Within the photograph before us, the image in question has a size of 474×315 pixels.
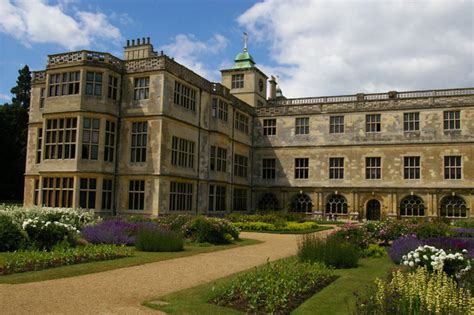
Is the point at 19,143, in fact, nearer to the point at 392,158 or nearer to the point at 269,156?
the point at 269,156

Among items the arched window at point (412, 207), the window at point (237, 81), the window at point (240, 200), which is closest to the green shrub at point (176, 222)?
the window at point (240, 200)

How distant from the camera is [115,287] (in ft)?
27.3

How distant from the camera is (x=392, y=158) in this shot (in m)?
32.9

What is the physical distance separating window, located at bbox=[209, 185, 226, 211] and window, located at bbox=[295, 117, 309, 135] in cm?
838

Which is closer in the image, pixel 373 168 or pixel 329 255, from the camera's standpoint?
pixel 329 255

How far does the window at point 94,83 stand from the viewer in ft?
77.8

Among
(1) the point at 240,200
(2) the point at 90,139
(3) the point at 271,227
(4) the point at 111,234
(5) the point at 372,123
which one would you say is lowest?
(3) the point at 271,227

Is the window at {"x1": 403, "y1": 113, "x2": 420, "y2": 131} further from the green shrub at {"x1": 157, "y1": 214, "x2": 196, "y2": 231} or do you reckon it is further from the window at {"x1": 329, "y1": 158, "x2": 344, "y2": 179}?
the green shrub at {"x1": 157, "y1": 214, "x2": 196, "y2": 231}

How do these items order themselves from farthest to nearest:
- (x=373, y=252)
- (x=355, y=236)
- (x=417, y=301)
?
(x=355, y=236), (x=373, y=252), (x=417, y=301)

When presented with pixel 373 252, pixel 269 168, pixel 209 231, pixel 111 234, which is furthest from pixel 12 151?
pixel 373 252

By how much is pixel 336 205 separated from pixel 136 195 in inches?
641

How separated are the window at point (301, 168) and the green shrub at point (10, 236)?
25.2m

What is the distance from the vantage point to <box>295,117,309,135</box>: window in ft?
117

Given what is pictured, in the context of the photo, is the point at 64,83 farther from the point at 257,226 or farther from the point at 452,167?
the point at 452,167
